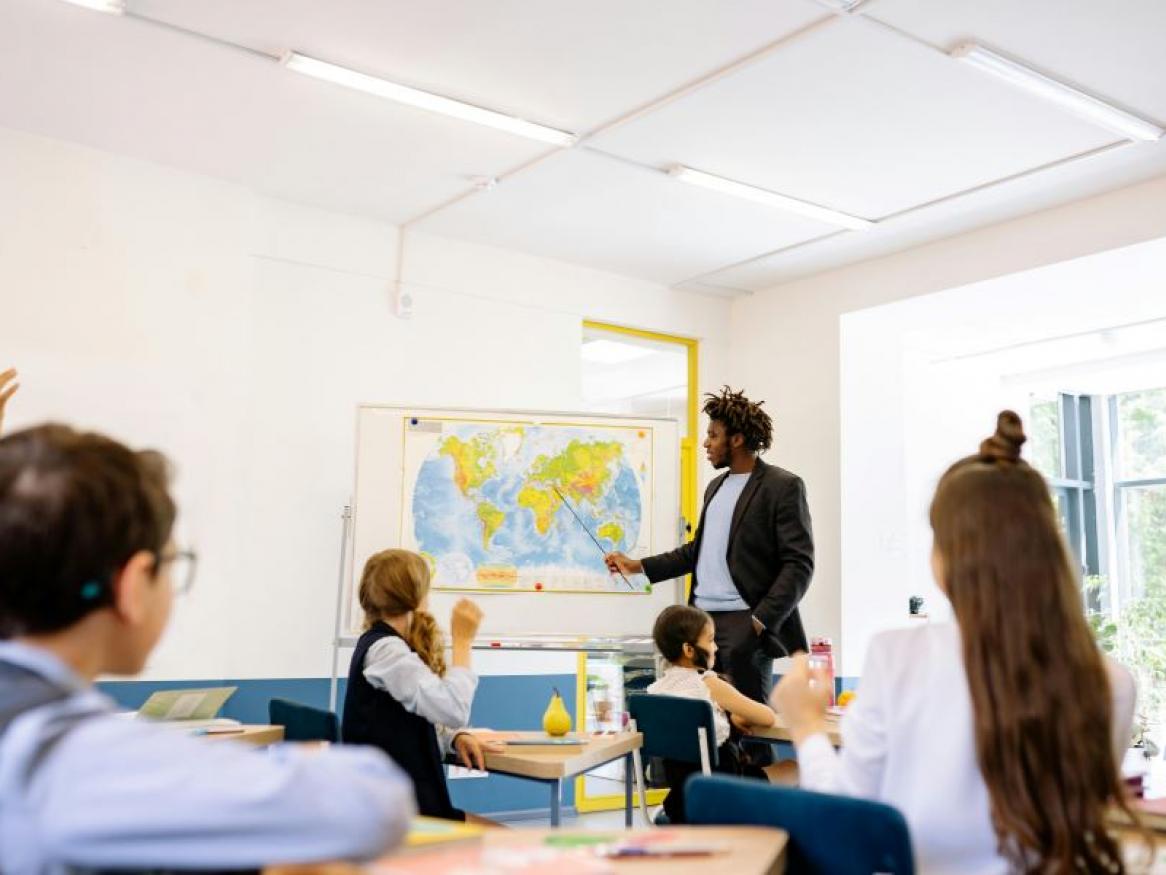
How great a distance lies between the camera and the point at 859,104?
4.12 meters

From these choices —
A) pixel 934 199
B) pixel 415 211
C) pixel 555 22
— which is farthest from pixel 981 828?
pixel 415 211

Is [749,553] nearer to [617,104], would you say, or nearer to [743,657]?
[743,657]

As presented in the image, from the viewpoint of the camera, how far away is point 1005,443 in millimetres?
1730

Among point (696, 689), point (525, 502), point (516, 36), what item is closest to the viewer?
point (696, 689)

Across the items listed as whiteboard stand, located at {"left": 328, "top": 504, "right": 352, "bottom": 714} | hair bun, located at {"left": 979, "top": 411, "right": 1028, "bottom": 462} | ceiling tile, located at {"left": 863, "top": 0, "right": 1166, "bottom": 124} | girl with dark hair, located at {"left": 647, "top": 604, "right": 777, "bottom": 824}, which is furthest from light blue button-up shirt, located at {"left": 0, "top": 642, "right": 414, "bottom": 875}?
whiteboard stand, located at {"left": 328, "top": 504, "right": 352, "bottom": 714}

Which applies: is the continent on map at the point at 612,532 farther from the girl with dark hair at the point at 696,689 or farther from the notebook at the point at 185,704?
the notebook at the point at 185,704

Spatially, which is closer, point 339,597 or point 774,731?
point 774,731

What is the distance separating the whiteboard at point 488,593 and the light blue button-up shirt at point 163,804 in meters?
3.97

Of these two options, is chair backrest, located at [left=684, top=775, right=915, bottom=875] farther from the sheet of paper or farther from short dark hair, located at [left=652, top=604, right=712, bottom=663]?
the sheet of paper

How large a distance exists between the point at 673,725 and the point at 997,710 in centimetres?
171

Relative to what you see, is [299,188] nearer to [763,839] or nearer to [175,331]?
[175,331]

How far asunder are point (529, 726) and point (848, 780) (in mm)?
4251

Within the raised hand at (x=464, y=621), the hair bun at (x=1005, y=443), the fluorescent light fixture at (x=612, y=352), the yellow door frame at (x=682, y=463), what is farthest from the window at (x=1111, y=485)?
the hair bun at (x=1005, y=443)

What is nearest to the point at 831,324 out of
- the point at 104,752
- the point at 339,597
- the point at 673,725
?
the point at 339,597
